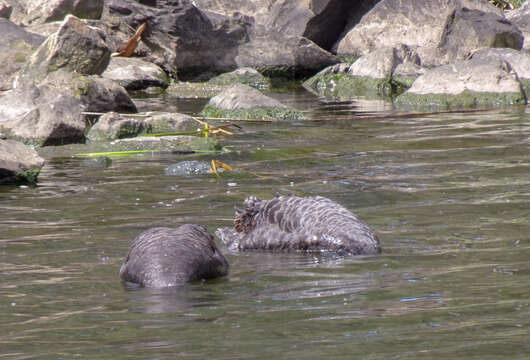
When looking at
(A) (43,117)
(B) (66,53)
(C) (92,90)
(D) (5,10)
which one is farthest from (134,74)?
(A) (43,117)

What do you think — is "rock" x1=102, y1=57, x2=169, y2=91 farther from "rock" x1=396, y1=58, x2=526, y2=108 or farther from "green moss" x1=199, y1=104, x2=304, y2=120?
"rock" x1=396, y1=58, x2=526, y2=108

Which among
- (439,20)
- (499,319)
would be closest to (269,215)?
(499,319)

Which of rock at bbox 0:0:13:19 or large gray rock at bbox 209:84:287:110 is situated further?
rock at bbox 0:0:13:19

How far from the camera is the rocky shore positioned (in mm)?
14438

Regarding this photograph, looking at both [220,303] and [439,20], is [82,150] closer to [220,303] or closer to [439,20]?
[220,303]

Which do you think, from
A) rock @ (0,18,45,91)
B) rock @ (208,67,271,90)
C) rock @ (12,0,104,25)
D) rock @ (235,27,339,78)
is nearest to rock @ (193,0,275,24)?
rock @ (12,0,104,25)

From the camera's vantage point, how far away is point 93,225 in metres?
5.81

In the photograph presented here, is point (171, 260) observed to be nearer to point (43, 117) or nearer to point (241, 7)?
point (43, 117)

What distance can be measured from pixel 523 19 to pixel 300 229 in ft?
72.5

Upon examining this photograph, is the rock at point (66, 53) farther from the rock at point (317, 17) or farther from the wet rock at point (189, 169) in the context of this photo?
the rock at point (317, 17)

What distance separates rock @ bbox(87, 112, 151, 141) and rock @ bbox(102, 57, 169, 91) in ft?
28.6

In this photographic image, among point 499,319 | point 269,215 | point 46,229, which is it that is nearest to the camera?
point 499,319

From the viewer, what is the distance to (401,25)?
23.8 meters

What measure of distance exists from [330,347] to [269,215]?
7.63 ft
